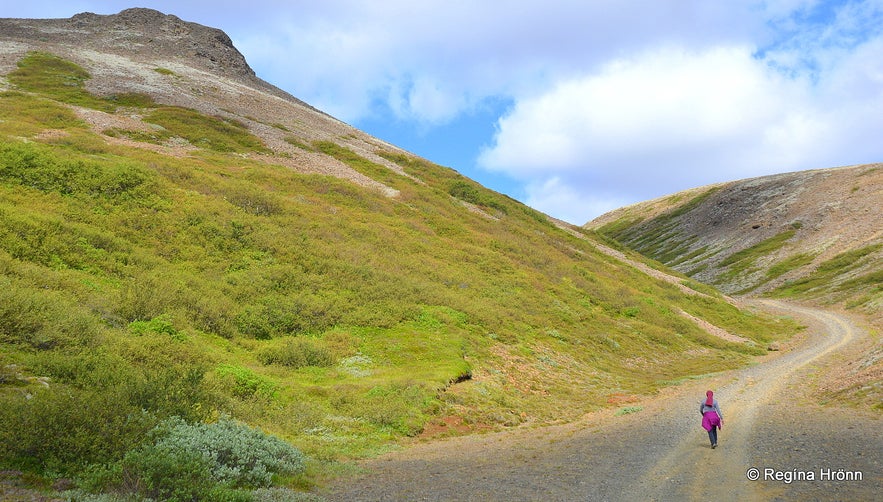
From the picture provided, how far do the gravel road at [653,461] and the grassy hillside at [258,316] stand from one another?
1891 mm

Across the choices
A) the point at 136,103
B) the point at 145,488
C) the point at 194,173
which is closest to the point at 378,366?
the point at 145,488

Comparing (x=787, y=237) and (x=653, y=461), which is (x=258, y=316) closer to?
(x=653, y=461)

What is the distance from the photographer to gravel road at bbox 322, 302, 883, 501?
11.0m

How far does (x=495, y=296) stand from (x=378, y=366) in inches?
590

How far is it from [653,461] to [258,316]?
54.0ft

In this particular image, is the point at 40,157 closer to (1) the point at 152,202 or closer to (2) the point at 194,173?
(1) the point at 152,202

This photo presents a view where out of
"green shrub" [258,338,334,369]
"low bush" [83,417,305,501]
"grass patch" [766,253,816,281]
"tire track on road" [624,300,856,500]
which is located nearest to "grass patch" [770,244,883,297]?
"grass patch" [766,253,816,281]

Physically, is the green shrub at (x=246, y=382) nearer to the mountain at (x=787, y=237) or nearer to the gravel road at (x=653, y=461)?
the gravel road at (x=653, y=461)

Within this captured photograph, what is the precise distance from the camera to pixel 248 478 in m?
9.90

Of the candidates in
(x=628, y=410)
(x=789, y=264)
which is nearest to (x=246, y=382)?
(x=628, y=410)

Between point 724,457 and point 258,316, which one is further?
point 258,316

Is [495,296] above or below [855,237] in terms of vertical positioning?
below

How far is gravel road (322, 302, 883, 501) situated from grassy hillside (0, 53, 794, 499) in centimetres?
189

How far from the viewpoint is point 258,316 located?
72.1ft
